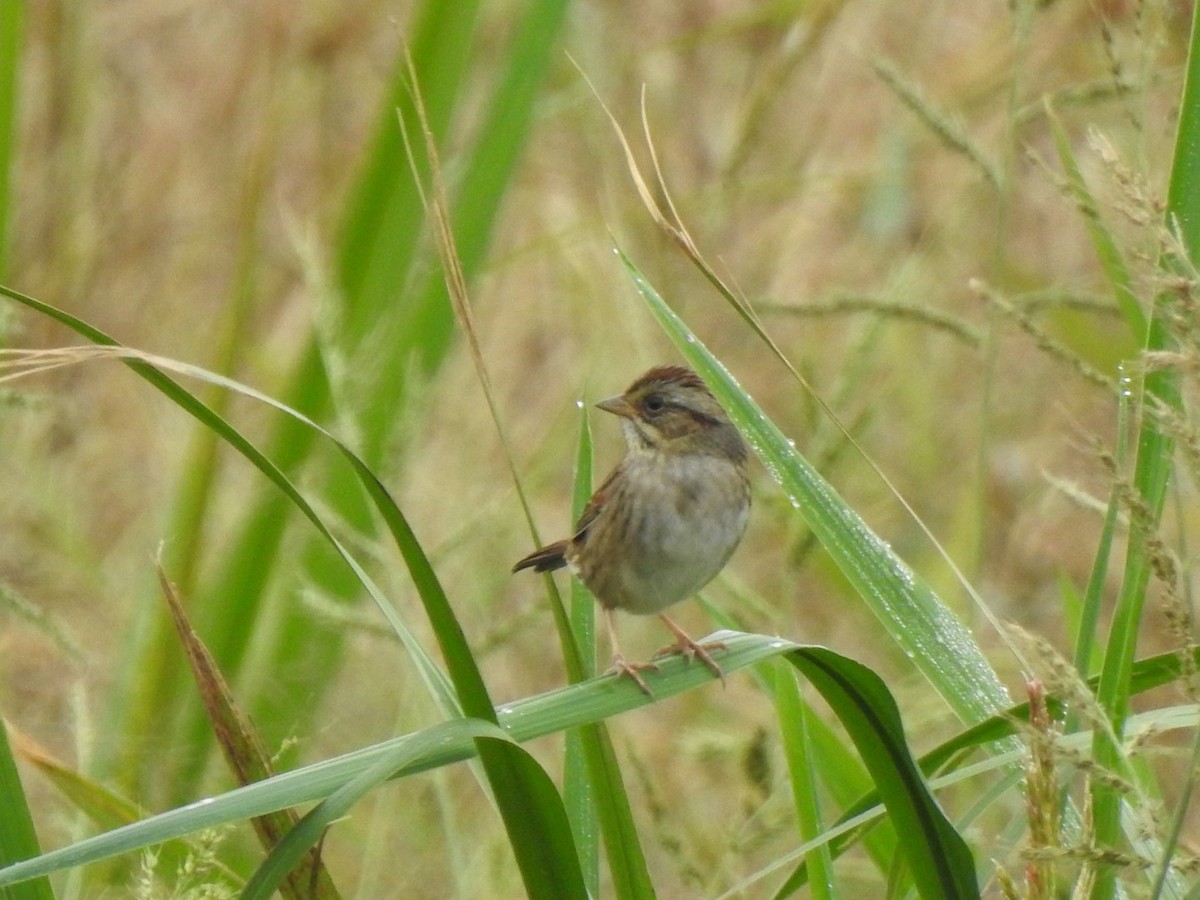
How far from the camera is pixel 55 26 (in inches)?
177

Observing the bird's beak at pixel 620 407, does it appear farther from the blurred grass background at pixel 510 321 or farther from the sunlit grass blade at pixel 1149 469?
the sunlit grass blade at pixel 1149 469

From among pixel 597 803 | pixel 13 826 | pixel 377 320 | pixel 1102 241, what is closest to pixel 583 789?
pixel 597 803

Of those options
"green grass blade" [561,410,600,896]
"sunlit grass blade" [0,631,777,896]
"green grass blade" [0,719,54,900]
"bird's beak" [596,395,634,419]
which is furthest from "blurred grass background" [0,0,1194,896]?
"sunlit grass blade" [0,631,777,896]

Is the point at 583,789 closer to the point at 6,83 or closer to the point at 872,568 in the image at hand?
the point at 872,568

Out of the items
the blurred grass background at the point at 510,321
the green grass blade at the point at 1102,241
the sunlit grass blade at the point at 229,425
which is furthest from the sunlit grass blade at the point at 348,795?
the green grass blade at the point at 1102,241

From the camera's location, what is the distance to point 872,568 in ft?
6.36

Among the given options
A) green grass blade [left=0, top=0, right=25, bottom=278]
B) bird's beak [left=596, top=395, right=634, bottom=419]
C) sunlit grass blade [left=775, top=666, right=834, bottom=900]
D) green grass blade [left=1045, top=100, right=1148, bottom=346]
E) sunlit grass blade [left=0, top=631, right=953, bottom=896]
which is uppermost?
green grass blade [left=0, top=0, right=25, bottom=278]

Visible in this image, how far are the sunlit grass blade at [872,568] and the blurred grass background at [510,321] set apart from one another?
1.29 ft

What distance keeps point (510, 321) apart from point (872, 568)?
362cm

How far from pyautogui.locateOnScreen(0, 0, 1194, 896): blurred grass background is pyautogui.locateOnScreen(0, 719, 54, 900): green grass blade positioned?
0.46 metres

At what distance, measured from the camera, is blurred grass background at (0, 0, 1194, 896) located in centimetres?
296

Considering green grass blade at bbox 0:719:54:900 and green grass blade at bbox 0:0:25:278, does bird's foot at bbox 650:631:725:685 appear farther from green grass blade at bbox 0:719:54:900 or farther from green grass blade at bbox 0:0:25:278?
green grass blade at bbox 0:0:25:278

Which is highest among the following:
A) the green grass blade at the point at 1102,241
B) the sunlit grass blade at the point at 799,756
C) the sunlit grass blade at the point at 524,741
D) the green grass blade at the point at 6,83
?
the green grass blade at the point at 6,83

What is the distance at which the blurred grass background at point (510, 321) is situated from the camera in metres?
2.96
